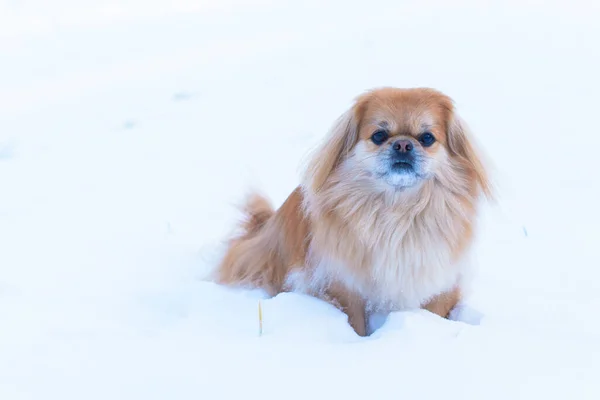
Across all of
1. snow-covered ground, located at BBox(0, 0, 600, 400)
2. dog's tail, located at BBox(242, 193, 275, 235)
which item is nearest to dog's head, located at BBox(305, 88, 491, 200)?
snow-covered ground, located at BBox(0, 0, 600, 400)

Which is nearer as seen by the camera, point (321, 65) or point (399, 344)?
point (399, 344)

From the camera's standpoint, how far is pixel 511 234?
2.57 m

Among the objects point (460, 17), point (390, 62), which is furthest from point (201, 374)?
point (460, 17)

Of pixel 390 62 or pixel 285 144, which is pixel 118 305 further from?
pixel 390 62

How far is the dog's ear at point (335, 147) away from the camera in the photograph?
1975 millimetres

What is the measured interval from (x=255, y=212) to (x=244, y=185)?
28cm

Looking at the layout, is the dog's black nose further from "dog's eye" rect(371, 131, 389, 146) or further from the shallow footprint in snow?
the shallow footprint in snow

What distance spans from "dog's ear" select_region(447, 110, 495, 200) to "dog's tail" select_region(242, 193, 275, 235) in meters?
0.85

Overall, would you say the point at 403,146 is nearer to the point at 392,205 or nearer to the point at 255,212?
the point at 392,205

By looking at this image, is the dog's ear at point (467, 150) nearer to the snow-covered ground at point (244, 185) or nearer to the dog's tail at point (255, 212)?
the snow-covered ground at point (244, 185)

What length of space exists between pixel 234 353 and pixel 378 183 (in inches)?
27.4

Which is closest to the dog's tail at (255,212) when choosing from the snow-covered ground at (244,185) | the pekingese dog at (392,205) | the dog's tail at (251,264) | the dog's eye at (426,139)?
the dog's tail at (251,264)

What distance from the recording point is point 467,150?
1.96 metres

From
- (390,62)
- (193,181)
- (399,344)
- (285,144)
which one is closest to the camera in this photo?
(399,344)
